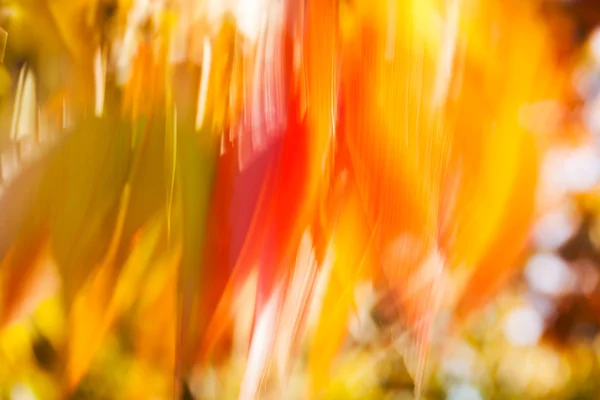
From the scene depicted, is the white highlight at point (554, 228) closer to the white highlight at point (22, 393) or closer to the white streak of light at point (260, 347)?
the white streak of light at point (260, 347)

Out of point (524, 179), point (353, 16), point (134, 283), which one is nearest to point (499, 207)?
point (524, 179)

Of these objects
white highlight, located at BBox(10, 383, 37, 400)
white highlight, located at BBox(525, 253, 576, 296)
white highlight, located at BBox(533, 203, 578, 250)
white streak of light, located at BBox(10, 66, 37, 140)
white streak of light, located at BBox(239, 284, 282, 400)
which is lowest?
white highlight, located at BBox(10, 383, 37, 400)

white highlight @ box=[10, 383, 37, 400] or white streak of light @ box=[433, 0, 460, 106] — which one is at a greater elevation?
white streak of light @ box=[433, 0, 460, 106]

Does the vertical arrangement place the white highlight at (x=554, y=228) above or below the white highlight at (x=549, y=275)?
above

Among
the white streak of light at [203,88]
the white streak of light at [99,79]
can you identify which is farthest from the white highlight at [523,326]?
the white streak of light at [99,79]

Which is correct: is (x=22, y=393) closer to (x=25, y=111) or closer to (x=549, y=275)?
(x=25, y=111)

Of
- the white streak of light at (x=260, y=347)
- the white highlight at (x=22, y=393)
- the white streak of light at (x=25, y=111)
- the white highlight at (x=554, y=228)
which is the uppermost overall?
the white streak of light at (x=25, y=111)

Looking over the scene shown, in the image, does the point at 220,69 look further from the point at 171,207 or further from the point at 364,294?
the point at 364,294

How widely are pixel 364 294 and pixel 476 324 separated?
0.12 m

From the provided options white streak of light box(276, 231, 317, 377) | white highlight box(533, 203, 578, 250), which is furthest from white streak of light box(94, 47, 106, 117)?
white highlight box(533, 203, 578, 250)

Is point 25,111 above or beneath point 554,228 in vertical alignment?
above

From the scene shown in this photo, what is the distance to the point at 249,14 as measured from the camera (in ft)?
2.11

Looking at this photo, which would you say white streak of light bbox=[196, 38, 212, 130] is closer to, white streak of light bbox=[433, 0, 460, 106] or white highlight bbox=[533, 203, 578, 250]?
white streak of light bbox=[433, 0, 460, 106]

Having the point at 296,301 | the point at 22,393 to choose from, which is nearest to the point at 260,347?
the point at 296,301
